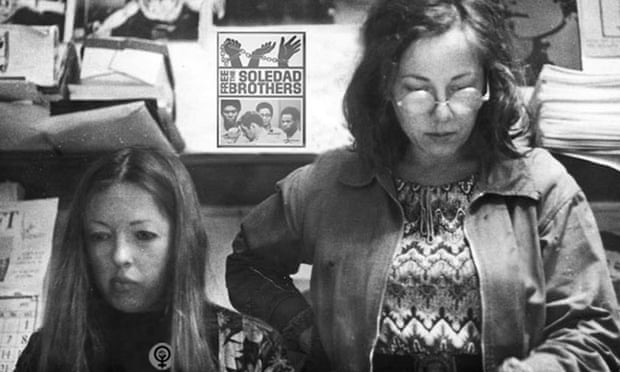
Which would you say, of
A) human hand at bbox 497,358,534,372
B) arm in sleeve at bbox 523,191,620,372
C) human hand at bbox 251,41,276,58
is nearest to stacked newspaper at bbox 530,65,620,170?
arm in sleeve at bbox 523,191,620,372

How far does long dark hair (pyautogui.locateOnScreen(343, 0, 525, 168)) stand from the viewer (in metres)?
1.40

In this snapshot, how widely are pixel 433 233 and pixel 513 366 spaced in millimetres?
262

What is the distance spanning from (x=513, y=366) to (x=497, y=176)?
330 millimetres

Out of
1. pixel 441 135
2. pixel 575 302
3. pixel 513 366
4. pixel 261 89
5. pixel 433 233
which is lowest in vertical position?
pixel 513 366

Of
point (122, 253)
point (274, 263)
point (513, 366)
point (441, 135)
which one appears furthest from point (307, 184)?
point (513, 366)

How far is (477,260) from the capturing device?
1385 millimetres

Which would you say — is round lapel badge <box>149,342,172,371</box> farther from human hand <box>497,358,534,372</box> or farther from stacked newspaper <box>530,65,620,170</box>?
stacked newspaper <box>530,65,620,170</box>

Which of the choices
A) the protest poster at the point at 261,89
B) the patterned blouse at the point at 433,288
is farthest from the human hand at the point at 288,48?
the patterned blouse at the point at 433,288

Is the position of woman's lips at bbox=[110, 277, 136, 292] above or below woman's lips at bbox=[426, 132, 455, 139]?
below

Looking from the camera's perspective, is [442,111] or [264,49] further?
[264,49]

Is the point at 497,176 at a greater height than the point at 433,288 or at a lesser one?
greater

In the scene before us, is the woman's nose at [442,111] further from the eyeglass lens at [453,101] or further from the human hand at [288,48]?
the human hand at [288,48]

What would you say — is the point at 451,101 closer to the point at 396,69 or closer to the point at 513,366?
the point at 396,69

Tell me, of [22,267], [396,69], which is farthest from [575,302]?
[22,267]
